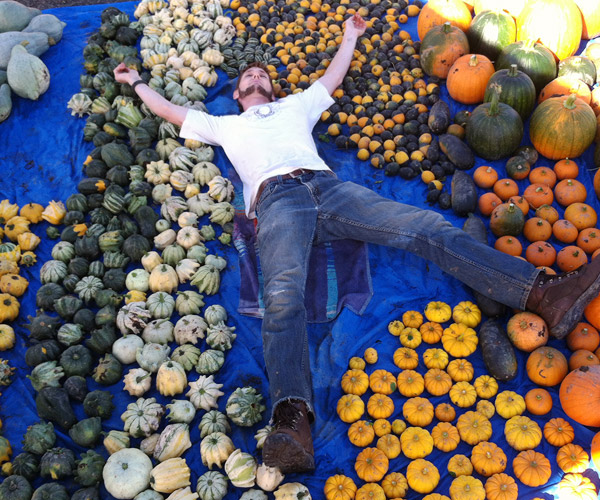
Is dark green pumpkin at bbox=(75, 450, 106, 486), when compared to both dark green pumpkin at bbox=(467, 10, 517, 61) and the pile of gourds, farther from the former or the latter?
dark green pumpkin at bbox=(467, 10, 517, 61)

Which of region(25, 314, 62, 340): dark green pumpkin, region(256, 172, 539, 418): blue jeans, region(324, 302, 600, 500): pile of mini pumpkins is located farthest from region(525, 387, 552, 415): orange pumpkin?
region(25, 314, 62, 340): dark green pumpkin

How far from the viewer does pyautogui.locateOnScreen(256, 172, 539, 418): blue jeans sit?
395 centimetres

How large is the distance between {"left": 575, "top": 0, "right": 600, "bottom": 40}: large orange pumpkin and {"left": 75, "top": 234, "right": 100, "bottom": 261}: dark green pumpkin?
21.0 ft

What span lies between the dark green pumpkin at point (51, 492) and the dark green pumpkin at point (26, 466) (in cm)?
19

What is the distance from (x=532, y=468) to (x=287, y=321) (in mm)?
1972

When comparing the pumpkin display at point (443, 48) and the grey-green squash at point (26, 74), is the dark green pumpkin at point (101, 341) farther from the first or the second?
the pumpkin display at point (443, 48)

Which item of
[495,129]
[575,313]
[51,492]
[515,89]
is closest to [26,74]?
[51,492]

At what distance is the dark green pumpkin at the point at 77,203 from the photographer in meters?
5.56

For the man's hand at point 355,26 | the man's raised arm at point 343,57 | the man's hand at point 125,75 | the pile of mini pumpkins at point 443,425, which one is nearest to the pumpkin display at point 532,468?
the pile of mini pumpkins at point 443,425

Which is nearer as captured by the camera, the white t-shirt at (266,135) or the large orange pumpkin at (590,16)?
the white t-shirt at (266,135)

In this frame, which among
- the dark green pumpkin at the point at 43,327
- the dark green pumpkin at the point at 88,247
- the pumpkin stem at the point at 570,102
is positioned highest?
the pumpkin stem at the point at 570,102

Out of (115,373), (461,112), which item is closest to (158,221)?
(115,373)

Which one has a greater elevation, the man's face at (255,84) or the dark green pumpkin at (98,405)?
the man's face at (255,84)

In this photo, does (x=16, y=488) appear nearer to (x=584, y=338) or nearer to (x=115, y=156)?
(x=115, y=156)
